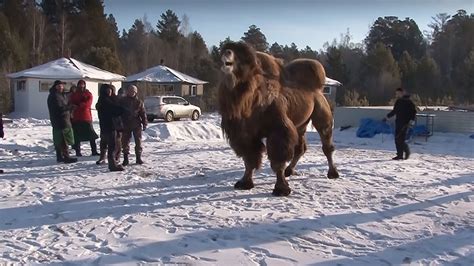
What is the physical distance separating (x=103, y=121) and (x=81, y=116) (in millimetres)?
2007

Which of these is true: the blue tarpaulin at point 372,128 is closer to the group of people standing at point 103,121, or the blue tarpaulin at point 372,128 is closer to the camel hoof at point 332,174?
the camel hoof at point 332,174

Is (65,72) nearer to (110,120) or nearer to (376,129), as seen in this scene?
(376,129)

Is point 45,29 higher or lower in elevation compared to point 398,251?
higher

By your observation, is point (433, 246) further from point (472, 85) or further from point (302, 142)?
point (472, 85)

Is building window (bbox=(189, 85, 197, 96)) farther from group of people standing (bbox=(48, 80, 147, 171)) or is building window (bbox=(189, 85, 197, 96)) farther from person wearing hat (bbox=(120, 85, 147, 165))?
person wearing hat (bbox=(120, 85, 147, 165))

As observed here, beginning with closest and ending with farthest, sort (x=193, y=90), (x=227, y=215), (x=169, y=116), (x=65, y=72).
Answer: (x=227, y=215), (x=169, y=116), (x=65, y=72), (x=193, y=90)

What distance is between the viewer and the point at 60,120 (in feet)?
33.9

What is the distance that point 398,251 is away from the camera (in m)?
5.21

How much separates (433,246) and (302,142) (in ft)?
13.1

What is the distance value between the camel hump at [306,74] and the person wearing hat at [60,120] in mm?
4764

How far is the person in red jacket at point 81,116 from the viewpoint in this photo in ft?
36.6

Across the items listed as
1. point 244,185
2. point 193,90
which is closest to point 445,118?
point 244,185

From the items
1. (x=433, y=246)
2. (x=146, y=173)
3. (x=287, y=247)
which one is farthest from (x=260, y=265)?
(x=146, y=173)

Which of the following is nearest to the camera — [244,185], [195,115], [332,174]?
[244,185]
